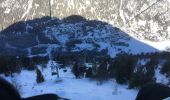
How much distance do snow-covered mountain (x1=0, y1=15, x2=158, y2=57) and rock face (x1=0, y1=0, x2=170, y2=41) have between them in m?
2.45

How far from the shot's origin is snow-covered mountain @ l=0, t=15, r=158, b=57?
131 m

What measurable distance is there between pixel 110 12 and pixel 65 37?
22034mm

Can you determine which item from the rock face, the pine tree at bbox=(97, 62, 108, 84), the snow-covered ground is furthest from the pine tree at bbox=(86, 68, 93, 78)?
the rock face

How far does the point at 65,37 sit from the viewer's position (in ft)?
474

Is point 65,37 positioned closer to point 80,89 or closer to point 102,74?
point 102,74

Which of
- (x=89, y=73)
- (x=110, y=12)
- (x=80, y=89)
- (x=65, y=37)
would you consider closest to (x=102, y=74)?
(x=89, y=73)

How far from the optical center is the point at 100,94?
9.97 metres

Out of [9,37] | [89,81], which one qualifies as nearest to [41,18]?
[9,37]

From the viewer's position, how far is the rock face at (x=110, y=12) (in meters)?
153

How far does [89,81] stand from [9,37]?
132541 mm

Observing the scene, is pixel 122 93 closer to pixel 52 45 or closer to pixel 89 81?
pixel 89 81

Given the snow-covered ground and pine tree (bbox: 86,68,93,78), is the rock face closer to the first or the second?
pine tree (bbox: 86,68,93,78)

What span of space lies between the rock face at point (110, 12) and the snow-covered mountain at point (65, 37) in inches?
96.3

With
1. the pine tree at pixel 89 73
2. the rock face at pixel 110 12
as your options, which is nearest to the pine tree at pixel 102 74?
the pine tree at pixel 89 73
